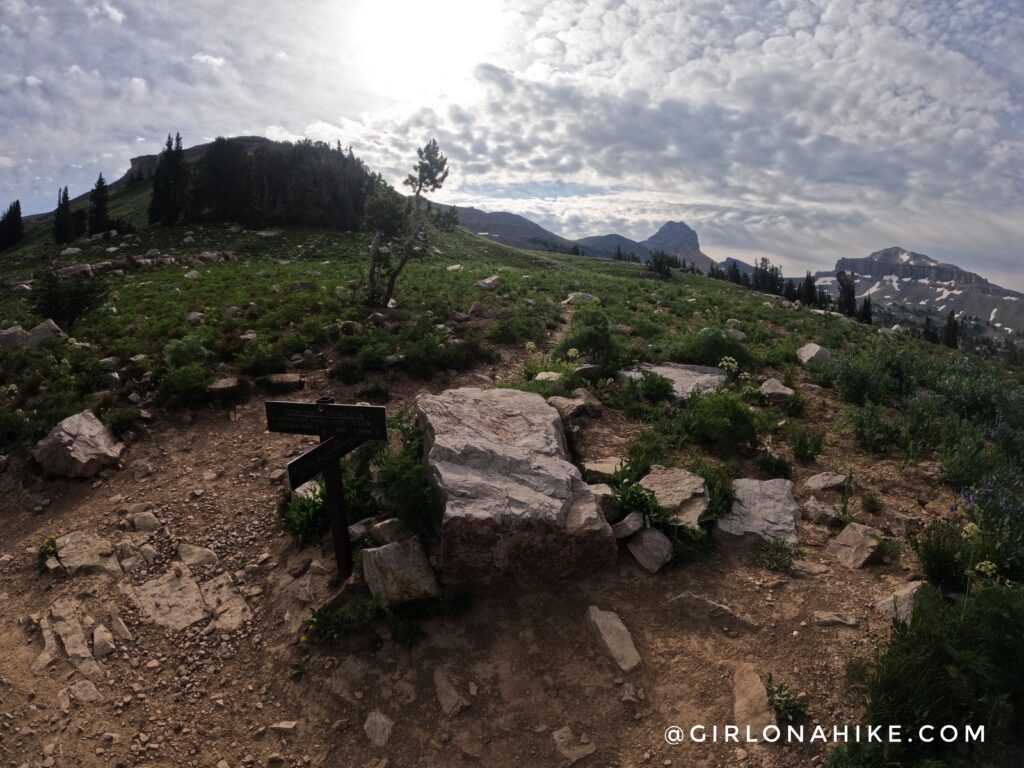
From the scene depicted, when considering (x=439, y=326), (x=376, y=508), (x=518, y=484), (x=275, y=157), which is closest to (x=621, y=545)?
(x=518, y=484)

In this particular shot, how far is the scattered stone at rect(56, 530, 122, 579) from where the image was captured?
24.4 ft

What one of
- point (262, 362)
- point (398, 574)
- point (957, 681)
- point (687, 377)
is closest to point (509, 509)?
point (398, 574)

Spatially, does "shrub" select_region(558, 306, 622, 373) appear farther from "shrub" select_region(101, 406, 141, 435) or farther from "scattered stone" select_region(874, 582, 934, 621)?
"shrub" select_region(101, 406, 141, 435)

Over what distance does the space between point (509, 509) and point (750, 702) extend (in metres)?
3.06

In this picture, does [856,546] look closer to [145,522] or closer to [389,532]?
[389,532]

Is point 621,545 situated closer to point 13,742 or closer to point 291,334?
point 13,742

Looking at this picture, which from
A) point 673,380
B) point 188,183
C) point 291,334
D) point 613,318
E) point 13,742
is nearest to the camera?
point 13,742

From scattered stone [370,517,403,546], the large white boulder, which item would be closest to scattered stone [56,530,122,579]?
scattered stone [370,517,403,546]

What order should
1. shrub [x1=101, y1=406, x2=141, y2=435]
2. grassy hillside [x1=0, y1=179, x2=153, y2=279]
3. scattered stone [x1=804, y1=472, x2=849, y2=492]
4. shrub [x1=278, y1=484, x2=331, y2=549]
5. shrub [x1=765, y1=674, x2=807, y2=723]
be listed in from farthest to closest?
1. grassy hillside [x1=0, y1=179, x2=153, y2=279]
2. shrub [x1=101, y1=406, x2=141, y2=435]
3. scattered stone [x1=804, y1=472, x2=849, y2=492]
4. shrub [x1=278, y1=484, x2=331, y2=549]
5. shrub [x1=765, y1=674, x2=807, y2=723]

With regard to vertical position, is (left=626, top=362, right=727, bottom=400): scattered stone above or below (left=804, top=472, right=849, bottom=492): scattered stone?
above

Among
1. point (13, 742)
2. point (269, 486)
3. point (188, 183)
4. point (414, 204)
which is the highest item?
point (188, 183)

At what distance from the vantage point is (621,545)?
275 inches

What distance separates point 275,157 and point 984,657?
66.4 m

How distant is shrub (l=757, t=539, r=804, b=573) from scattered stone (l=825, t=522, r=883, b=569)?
18.1 inches
